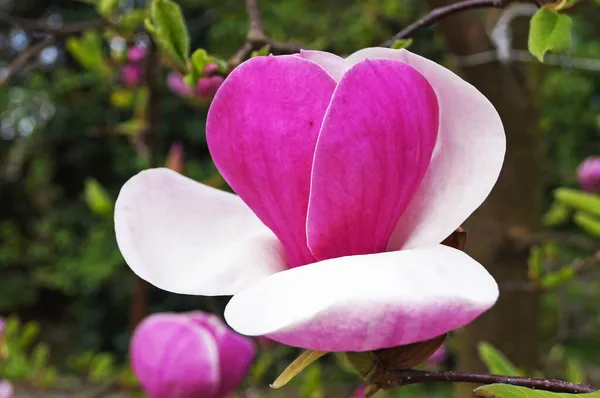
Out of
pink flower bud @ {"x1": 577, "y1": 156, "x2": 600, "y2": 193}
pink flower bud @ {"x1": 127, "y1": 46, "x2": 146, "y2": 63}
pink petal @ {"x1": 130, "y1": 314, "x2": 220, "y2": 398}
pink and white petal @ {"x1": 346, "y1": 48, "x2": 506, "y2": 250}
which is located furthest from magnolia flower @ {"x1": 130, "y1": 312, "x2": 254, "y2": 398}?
pink flower bud @ {"x1": 577, "y1": 156, "x2": 600, "y2": 193}

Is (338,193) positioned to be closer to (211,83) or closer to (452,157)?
(452,157)

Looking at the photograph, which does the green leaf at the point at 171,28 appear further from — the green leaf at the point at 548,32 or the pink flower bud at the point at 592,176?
the pink flower bud at the point at 592,176

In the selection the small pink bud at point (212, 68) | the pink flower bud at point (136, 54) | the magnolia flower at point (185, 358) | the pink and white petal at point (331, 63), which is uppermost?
the pink and white petal at point (331, 63)

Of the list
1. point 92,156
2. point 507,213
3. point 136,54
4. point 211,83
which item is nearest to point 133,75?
point 136,54

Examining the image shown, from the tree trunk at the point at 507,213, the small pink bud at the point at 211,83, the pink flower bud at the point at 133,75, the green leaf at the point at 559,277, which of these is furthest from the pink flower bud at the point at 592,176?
the pink flower bud at the point at 133,75

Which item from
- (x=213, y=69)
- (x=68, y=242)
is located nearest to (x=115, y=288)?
(x=68, y=242)

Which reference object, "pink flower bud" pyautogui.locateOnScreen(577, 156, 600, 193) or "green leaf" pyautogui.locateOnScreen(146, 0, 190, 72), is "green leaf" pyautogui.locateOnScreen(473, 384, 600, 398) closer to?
"green leaf" pyautogui.locateOnScreen(146, 0, 190, 72)
